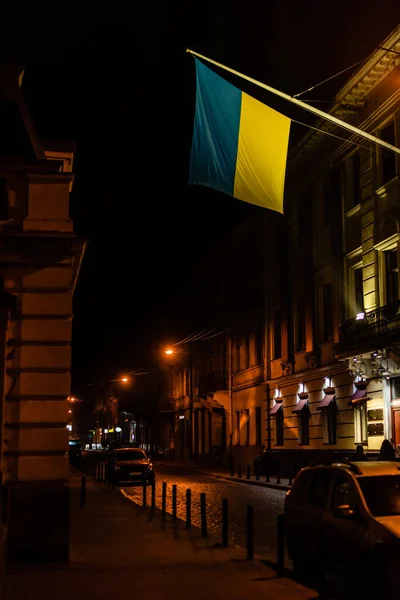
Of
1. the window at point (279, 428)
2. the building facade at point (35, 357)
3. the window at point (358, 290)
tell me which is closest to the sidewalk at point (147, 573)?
the building facade at point (35, 357)

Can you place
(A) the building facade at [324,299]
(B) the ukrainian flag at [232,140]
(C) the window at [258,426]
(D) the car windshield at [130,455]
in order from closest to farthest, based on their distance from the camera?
(B) the ukrainian flag at [232,140], (A) the building facade at [324,299], (D) the car windshield at [130,455], (C) the window at [258,426]

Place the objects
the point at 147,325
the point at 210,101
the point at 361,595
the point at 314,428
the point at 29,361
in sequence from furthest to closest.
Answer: the point at 147,325
the point at 314,428
the point at 29,361
the point at 210,101
the point at 361,595

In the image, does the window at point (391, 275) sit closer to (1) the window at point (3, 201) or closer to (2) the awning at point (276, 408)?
(2) the awning at point (276, 408)

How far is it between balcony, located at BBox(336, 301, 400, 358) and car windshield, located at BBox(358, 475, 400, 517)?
16.1m

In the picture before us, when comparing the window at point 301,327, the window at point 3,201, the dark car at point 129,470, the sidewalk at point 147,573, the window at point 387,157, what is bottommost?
the sidewalk at point 147,573

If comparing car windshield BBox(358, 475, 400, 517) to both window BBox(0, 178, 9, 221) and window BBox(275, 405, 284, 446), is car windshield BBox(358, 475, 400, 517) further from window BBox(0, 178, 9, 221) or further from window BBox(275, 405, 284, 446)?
window BBox(275, 405, 284, 446)

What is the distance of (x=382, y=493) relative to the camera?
947cm

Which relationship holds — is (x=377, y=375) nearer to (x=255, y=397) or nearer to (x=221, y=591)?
(x=255, y=397)

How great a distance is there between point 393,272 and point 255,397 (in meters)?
17.0

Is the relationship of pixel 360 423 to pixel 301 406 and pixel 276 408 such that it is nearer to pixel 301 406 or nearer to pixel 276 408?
pixel 301 406

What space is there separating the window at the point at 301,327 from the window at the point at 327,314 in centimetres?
216

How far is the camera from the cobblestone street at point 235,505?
15.9 m

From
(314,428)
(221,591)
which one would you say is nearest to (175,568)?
(221,591)

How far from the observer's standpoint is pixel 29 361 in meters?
12.5
